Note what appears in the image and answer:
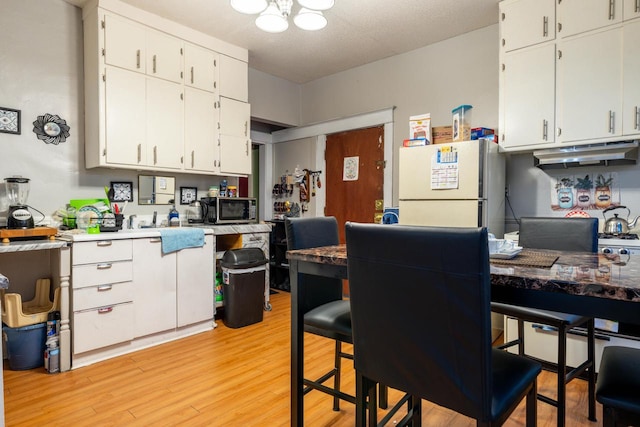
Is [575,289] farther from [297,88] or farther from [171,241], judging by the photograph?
[297,88]

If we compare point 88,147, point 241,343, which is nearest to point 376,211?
point 241,343

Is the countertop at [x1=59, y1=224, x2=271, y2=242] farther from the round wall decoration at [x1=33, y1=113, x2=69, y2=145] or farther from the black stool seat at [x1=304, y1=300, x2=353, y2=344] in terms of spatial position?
the black stool seat at [x1=304, y1=300, x2=353, y2=344]

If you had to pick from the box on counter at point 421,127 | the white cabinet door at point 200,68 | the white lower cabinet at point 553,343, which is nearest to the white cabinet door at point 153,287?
the white cabinet door at point 200,68

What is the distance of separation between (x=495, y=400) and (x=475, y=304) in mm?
294

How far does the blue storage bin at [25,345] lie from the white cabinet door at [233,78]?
2579mm

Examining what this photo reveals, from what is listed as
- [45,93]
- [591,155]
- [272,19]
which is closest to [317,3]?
[272,19]

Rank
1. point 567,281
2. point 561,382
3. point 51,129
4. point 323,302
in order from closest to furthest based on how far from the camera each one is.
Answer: point 567,281
point 561,382
point 323,302
point 51,129

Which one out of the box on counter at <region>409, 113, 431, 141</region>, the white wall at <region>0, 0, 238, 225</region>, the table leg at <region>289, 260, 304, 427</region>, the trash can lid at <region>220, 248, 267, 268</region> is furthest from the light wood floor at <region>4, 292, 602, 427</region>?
the box on counter at <region>409, 113, 431, 141</region>

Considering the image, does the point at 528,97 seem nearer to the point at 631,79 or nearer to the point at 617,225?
the point at 631,79

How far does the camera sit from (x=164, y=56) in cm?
328

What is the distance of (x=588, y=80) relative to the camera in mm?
2592

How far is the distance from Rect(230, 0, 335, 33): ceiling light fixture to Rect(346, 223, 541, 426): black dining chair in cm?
177

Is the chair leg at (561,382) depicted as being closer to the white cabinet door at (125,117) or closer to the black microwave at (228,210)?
the black microwave at (228,210)

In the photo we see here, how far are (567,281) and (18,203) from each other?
3.40 metres
